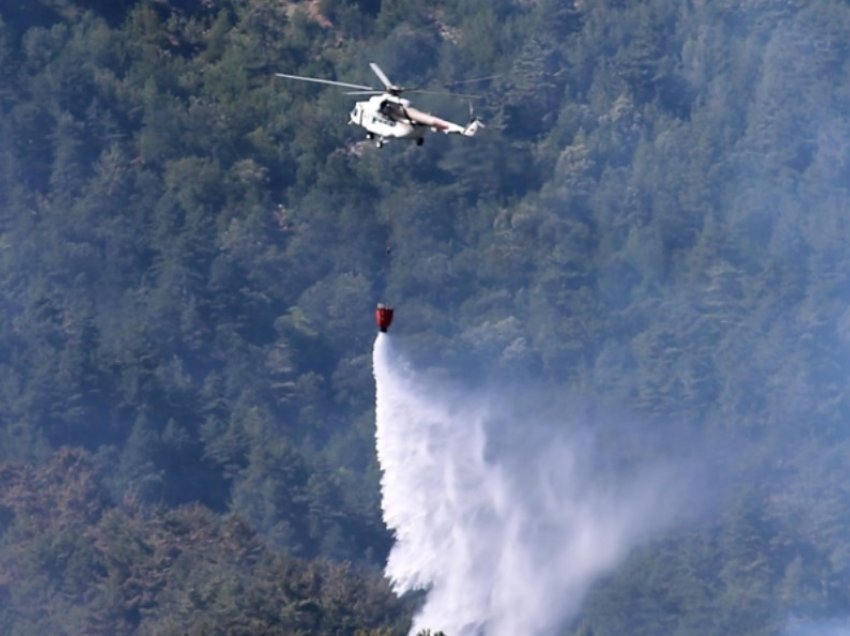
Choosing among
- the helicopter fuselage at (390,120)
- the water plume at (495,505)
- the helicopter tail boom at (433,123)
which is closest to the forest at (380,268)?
the water plume at (495,505)

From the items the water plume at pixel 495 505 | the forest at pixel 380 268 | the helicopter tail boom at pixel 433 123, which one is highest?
the forest at pixel 380 268

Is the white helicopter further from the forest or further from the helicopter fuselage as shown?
the forest

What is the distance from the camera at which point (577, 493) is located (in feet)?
315

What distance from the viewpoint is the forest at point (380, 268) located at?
100062 mm

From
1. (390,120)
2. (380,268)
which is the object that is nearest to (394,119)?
(390,120)

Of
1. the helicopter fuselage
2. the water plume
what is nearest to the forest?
the water plume

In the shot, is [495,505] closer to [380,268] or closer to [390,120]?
[390,120]

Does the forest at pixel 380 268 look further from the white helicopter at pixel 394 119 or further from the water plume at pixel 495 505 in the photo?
the white helicopter at pixel 394 119

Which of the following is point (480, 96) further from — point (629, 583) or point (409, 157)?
point (629, 583)

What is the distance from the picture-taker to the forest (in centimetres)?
10006

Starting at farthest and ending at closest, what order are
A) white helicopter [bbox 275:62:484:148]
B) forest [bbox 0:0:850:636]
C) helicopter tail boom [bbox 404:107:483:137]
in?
1. forest [bbox 0:0:850:636]
2. white helicopter [bbox 275:62:484:148]
3. helicopter tail boom [bbox 404:107:483:137]

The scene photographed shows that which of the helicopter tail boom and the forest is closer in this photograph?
the helicopter tail boom

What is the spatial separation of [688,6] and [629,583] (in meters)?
49.5

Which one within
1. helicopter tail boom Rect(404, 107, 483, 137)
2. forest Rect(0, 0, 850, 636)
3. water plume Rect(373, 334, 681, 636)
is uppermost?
forest Rect(0, 0, 850, 636)
